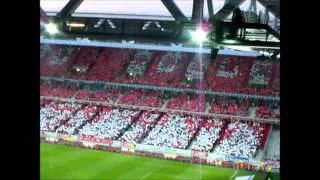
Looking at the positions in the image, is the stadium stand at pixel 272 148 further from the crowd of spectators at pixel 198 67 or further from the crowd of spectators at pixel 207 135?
the crowd of spectators at pixel 198 67

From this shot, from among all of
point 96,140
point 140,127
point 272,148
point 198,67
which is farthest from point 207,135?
point 198,67

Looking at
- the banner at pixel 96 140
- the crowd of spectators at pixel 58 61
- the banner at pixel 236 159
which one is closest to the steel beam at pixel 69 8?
the banner at pixel 236 159

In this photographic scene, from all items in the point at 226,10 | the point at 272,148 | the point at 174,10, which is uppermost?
the point at 226,10

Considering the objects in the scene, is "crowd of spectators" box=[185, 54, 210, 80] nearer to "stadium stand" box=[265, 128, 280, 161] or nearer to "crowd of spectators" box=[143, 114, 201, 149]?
"crowd of spectators" box=[143, 114, 201, 149]

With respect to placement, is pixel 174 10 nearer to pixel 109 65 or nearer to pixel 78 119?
pixel 78 119

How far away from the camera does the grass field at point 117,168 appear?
14.4 meters

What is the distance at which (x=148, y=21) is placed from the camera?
6566 mm

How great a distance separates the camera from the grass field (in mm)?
14375

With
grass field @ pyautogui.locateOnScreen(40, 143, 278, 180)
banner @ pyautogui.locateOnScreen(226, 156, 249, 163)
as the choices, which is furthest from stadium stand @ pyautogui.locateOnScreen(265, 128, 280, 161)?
grass field @ pyautogui.locateOnScreen(40, 143, 278, 180)

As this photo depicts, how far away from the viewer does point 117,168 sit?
15359mm
